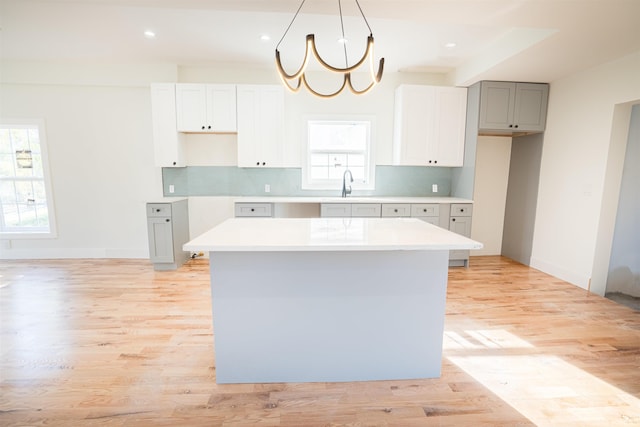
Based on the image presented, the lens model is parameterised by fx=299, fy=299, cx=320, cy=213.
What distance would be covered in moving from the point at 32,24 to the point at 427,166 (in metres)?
4.81

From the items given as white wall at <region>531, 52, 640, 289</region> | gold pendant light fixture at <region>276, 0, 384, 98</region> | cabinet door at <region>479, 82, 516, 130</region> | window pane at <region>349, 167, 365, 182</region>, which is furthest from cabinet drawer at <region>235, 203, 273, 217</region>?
white wall at <region>531, 52, 640, 289</region>

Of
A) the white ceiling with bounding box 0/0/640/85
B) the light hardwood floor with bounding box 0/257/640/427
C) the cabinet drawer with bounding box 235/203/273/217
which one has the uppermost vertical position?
the white ceiling with bounding box 0/0/640/85

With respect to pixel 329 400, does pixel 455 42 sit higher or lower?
higher

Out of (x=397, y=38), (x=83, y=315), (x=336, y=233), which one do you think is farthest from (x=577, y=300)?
(x=83, y=315)

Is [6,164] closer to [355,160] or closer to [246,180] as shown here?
[246,180]

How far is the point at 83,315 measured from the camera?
8.80 ft

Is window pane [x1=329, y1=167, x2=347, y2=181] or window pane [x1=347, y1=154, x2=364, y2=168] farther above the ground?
window pane [x1=347, y1=154, x2=364, y2=168]

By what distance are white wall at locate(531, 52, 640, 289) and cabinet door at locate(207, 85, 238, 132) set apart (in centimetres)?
411

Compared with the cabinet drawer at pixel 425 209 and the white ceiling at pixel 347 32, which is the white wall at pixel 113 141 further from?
the cabinet drawer at pixel 425 209

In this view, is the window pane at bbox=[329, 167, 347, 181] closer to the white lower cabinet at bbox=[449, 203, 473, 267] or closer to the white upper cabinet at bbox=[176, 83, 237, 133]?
the white upper cabinet at bbox=[176, 83, 237, 133]

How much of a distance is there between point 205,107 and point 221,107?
21 centimetres

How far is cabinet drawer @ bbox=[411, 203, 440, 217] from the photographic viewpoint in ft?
12.9

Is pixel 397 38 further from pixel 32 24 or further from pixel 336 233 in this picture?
pixel 32 24

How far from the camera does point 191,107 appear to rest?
13.1ft
